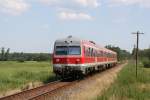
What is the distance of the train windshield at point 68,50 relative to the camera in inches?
1227

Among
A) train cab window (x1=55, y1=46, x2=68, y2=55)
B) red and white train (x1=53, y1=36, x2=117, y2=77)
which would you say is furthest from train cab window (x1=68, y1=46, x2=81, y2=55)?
train cab window (x1=55, y1=46, x2=68, y2=55)

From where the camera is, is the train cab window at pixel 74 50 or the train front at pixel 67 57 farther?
the train cab window at pixel 74 50

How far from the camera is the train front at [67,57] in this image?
3062cm

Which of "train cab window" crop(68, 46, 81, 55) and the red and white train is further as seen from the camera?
"train cab window" crop(68, 46, 81, 55)

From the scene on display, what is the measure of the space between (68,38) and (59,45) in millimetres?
938

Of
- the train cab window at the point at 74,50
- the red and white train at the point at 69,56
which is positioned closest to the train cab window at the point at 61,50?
the red and white train at the point at 69,56

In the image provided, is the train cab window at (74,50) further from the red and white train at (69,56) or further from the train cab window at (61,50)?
the train cab window at (61,50)

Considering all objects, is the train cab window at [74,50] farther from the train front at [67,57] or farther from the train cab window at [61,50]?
the train cab window at [61,50]

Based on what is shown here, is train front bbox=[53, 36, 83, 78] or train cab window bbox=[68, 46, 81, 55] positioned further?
train cab window bbox=[68, 46, 81, 55]

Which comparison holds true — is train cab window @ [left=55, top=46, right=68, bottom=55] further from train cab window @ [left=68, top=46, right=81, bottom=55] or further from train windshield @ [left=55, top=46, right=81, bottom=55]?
train cab window @ [left=68, top=46, right=81, bottom=55]

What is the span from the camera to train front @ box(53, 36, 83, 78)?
100 ft

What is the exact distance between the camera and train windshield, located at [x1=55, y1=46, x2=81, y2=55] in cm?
3117

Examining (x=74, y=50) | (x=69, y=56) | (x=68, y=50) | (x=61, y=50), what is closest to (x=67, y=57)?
(x=69, y=56)

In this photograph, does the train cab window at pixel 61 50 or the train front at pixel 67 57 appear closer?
the train front at pixel 67 57
